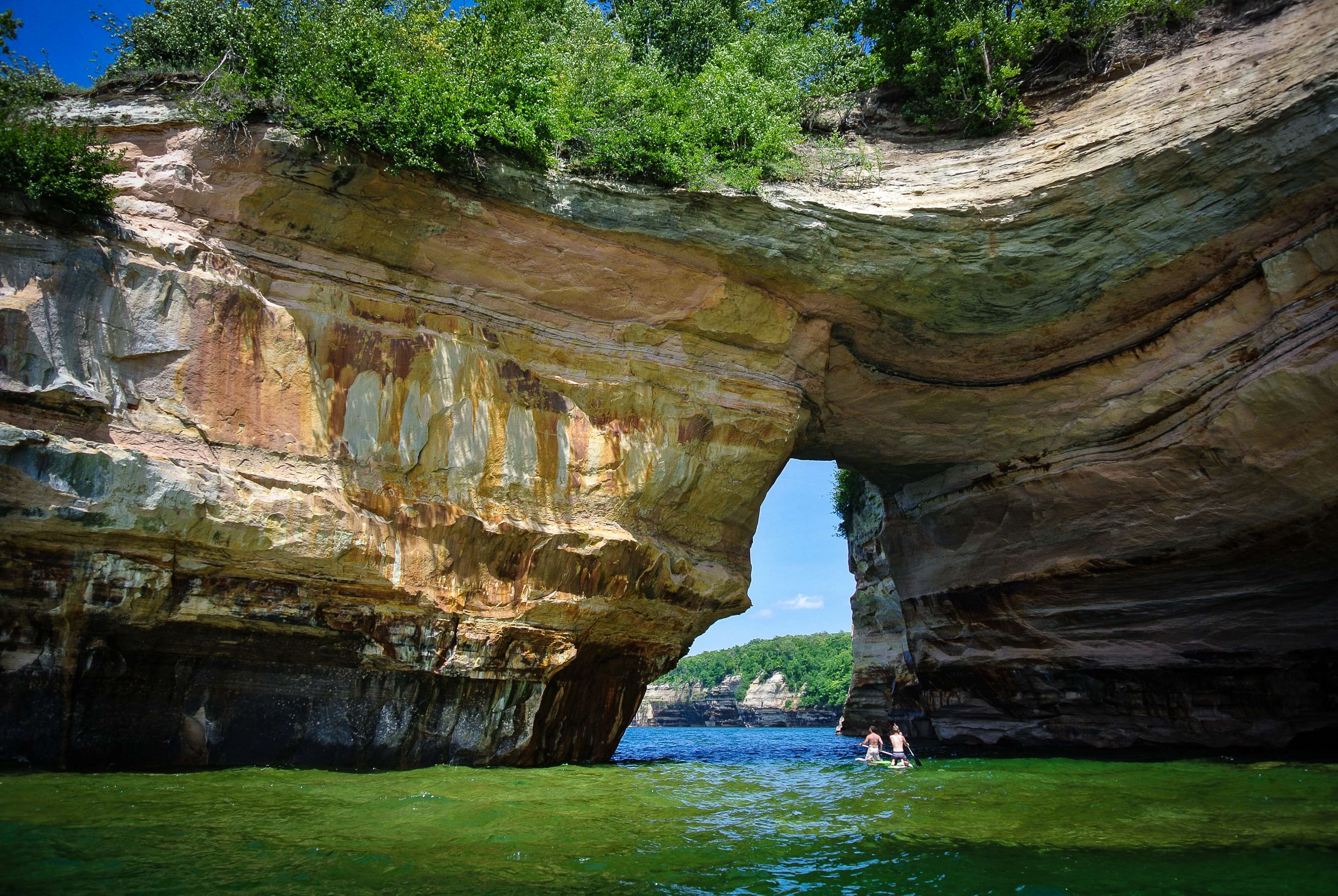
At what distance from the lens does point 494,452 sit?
1030 centimetres

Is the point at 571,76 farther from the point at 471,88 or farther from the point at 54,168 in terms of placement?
the point at 54,168

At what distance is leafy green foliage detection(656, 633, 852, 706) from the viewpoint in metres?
63.1

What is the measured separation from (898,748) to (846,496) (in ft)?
34.1

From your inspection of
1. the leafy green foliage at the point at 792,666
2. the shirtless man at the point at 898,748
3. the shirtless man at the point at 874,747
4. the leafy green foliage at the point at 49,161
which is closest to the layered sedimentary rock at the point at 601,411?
the leafy green foliage at the point at 49,161

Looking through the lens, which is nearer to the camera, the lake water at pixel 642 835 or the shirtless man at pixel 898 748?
the lake water at pixel 642 835

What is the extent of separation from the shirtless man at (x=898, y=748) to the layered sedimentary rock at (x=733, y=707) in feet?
166

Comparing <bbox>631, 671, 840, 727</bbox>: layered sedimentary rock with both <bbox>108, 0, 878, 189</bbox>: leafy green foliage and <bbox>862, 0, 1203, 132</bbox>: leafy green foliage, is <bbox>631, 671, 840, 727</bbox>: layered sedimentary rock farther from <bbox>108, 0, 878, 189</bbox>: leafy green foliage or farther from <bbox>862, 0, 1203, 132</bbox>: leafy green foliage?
<bbox>108, 0, 878, 189</bbox>: leafy green foliage

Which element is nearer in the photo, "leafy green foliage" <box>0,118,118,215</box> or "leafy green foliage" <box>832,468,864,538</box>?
"leafy green foliage" <box>0,118,118,215</box>

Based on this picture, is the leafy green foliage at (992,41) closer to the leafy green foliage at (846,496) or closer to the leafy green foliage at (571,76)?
the leafy green foliage at (571,76)

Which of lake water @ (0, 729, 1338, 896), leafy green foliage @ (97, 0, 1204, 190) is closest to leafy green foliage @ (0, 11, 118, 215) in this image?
leafy green foliage @ (97, 0, 1204, 190)

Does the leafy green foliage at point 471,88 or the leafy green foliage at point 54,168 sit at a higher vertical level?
the leafy green foliage at point 471,88

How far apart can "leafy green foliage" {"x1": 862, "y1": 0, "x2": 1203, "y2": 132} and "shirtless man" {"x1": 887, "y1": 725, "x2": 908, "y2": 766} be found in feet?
33.0

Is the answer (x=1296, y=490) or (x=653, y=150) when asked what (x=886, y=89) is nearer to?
(x=653, y=150)

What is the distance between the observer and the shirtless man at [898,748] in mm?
12852
